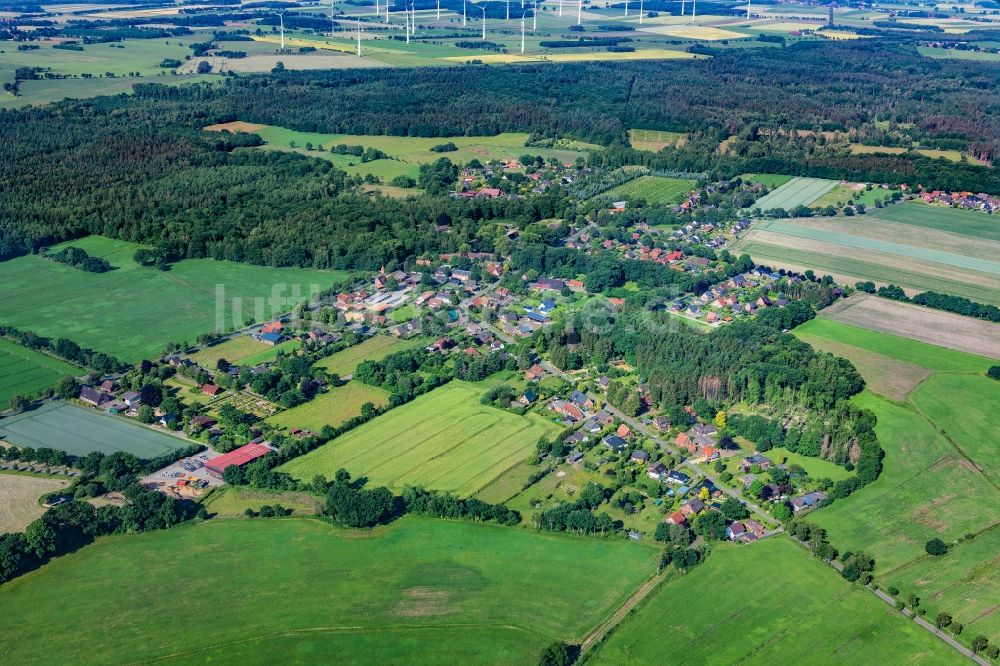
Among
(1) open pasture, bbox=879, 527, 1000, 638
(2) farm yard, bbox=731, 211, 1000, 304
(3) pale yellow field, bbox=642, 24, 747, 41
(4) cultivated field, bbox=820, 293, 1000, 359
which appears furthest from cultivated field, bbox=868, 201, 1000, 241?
(3) pale yellow field, bbox=642, 24, 747, 41

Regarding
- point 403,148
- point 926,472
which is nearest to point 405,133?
point 403,148

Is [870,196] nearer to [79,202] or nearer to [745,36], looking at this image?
[79,202]

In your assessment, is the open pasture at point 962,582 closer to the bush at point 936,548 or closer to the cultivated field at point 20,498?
the bush at point 936,548

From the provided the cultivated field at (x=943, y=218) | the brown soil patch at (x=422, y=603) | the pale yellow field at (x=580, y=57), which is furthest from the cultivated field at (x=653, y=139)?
the brown soil patch at (x=422, y=603)

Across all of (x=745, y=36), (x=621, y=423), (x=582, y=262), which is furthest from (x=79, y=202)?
(x=745, y=36)

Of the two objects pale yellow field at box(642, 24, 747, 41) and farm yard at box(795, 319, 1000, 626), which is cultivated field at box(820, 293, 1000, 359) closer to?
farm yard at box(795, 319, 1000, 626)

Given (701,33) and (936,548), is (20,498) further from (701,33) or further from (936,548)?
(701,33)
